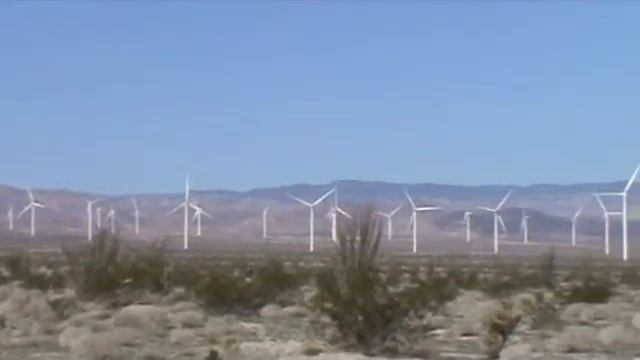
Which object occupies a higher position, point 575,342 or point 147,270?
point 147,270

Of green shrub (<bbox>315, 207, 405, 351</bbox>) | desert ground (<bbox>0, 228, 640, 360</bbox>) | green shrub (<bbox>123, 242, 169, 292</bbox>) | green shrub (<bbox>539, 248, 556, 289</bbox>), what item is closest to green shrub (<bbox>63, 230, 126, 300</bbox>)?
desert ground (<bbox>0, 228, 640, 360</bbox>)

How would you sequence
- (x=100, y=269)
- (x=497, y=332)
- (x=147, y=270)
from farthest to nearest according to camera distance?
1. (x=147, y=270)
2. (x=100, y=269)
3. (x=497, y=332)

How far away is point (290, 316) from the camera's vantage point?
45.3 m

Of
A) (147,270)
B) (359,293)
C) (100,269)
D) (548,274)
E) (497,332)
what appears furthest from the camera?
(548,274)

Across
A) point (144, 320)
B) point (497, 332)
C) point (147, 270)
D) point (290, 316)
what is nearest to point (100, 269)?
point (147, 270)

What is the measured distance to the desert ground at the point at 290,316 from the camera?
32.6 meters

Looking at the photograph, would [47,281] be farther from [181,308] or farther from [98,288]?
[181,308]

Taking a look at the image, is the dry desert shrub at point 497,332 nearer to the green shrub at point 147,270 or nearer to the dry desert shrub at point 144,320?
the dry desert shrub at point 144,320

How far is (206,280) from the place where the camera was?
173ft

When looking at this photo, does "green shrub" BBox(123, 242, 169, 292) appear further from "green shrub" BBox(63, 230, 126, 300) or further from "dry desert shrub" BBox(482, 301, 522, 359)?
"dry desert shrub" BBox(482, 301, 522, 359)

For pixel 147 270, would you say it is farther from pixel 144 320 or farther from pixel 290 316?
pixel 144 320

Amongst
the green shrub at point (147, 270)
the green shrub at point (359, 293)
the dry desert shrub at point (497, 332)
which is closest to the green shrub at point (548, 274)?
the green shrub at point (147, 270)

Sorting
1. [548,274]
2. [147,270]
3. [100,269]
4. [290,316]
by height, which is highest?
[100,269]

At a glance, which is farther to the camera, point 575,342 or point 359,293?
point 575,342
